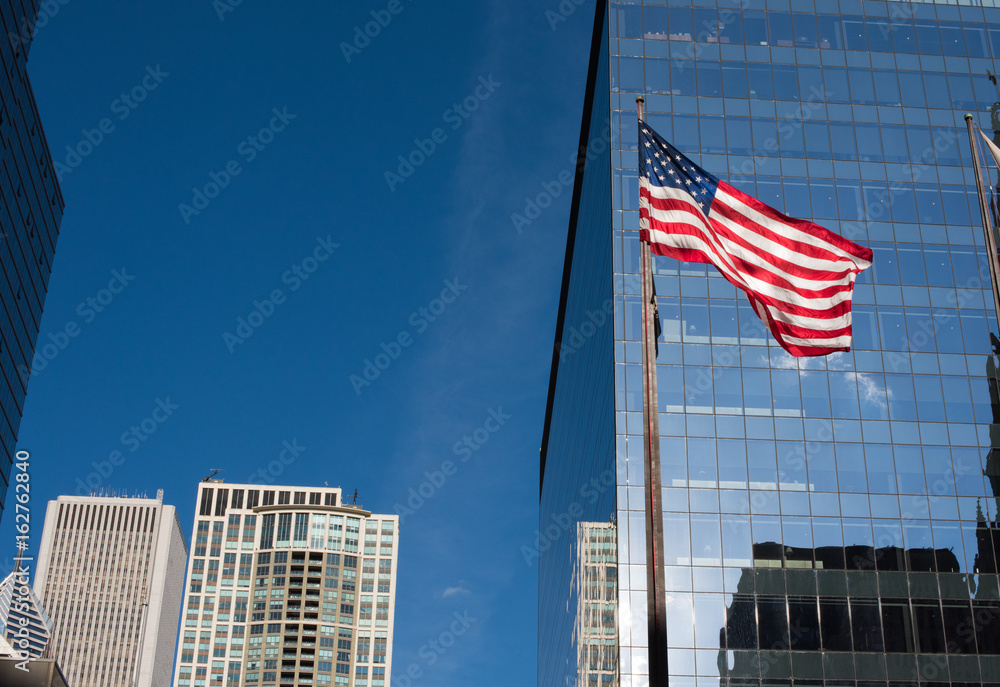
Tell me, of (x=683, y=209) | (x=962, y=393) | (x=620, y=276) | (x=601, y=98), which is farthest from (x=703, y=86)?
(x=683, y=209)

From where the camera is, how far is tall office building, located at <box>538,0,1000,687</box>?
5100 centimetres

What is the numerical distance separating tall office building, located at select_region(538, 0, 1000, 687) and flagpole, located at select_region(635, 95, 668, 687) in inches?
1245

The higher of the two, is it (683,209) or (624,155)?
(624,155)

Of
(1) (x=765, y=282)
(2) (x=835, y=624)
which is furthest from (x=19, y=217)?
(1) (x=765, y=282)

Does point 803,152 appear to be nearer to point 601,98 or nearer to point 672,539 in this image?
point 601,98

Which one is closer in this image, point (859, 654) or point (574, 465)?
point (859, 654)

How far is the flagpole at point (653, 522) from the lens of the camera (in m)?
17.7

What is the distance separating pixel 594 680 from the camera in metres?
58.8

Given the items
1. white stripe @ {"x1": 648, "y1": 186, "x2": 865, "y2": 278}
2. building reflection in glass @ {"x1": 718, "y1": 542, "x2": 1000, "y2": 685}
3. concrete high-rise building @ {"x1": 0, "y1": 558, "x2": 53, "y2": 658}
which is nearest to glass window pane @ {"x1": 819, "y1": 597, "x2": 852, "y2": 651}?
building reflection in glass @ {"x1": 718, "y1": 542, "x2": 1000, "y2": 685}

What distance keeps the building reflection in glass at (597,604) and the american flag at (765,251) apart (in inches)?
1237

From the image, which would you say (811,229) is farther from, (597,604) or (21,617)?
(21,617)

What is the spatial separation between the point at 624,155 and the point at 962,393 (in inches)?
836

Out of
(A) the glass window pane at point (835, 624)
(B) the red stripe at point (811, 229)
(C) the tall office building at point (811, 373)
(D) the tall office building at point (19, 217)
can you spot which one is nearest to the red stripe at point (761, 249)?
(B) the red stripe at point (811, 229)

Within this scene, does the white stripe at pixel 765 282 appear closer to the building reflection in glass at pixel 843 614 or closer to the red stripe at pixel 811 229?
the red stripe at pixel 811 229
